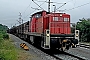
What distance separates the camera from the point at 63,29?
54.6 ft

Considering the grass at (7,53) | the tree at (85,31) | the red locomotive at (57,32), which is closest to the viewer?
the grass at (7,53)

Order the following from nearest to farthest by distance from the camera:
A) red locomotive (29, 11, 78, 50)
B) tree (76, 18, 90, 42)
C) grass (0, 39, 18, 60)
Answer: grass (0, 39, 18, 60)
red locomotive (29, 11, 78, 50)
tree (76, 18, 90, 42)

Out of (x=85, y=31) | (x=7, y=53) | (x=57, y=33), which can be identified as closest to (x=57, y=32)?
(x=57, y=33)

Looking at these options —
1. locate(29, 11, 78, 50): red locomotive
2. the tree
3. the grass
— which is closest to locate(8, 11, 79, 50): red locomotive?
locate(29, 11, 78, 50): red locomotive

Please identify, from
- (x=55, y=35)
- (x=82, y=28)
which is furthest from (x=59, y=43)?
(x=82, y=28)

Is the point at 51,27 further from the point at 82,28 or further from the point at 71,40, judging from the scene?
the point at 82,28

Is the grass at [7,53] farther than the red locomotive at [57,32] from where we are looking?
No

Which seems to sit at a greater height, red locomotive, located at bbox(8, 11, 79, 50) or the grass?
red locomotive, located at bbox(8, 11, 79, 50)

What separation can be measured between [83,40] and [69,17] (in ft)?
74.9

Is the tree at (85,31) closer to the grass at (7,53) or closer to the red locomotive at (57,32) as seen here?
the red locomotive at (57,32)

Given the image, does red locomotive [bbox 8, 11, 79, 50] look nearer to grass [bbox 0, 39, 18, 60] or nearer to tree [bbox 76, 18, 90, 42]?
grass [bbox 0, 39, 18, 60]

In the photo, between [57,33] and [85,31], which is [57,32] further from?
[85,31]

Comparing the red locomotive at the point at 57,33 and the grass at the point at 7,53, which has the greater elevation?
the red locomotive at the point at 57,33

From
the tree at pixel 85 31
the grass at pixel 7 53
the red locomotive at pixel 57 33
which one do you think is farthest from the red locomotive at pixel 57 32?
the tree at pixel 85 31
